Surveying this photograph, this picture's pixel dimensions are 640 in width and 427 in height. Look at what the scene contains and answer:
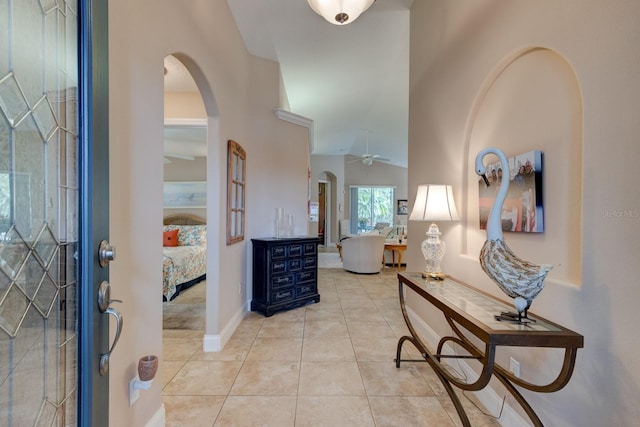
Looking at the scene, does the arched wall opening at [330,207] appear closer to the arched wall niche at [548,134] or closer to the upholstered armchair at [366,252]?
the upholstered armchair at [366,252]

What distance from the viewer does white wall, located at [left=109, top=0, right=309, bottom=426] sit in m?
Result: 1.22

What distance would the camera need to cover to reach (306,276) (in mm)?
3785

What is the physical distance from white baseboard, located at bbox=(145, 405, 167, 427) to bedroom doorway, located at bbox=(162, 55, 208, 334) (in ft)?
4.92

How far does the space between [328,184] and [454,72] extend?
836cm

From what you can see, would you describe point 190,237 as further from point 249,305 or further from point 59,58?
point 59,58

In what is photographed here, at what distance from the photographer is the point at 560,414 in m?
1.29

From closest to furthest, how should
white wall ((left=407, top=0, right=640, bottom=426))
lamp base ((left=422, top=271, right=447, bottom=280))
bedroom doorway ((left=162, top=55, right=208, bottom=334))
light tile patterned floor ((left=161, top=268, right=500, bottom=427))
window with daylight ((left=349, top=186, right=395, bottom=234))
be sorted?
white wall ((left=407, top=0, right=640, bottom=426)) < light tile patterned floor ((left=161, top=268, right=500, bottom=427)) < lamp base ((left=422, top=271, right=447, bottom=280)) < bedroom doorway ((left=162, top=55, right=208, bottom=334)) < window with daylight ((left=349, top=186, right=395, bottom=234))

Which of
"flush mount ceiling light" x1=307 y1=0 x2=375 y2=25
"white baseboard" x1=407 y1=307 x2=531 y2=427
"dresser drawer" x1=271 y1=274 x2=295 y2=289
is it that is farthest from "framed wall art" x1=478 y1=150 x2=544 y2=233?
"dresser drawer" x1=271 y1=274 x2=295 y2=289

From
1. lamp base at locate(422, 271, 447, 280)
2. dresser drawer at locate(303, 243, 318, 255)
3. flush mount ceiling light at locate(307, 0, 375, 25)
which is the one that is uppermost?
flush mount ceiling light at locate(307, 0, 375, 25)

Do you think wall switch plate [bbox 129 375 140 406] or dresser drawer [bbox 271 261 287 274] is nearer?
wall switch plate [bbox 129 375 140 406]

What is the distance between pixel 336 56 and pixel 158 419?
4166 millimetres

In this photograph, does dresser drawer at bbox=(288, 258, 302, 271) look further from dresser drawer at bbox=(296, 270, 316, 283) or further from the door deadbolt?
the door deadbolt

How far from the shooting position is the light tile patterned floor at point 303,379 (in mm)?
1728

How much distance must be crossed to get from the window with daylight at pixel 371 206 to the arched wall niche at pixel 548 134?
9.03 metres
